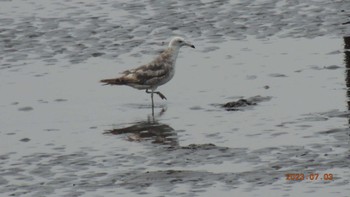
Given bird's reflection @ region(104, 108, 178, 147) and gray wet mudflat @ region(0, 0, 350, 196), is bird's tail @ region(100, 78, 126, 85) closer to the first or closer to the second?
gray wet mudflat @ region(0, 0, 350, 196)

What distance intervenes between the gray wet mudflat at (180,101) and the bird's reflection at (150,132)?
0.07 feet

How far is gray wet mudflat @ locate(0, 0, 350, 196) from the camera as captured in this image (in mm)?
14906

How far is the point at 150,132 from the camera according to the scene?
17812mm

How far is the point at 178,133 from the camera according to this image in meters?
17.5

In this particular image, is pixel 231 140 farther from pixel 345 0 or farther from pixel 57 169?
pixel 345 0

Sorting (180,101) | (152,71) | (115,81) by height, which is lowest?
(180,101)

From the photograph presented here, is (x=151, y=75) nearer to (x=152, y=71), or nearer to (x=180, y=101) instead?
(x=152, y=71)

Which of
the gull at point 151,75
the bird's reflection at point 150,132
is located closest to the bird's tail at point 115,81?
the gull at point 151,75

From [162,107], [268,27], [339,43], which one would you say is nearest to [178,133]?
[162,107]

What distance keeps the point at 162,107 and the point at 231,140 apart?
3.15 meters

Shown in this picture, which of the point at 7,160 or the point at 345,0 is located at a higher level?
the point at 345,0

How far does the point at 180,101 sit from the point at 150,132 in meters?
2.26

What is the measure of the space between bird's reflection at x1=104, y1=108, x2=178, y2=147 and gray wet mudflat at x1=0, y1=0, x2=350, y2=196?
0.07ft
